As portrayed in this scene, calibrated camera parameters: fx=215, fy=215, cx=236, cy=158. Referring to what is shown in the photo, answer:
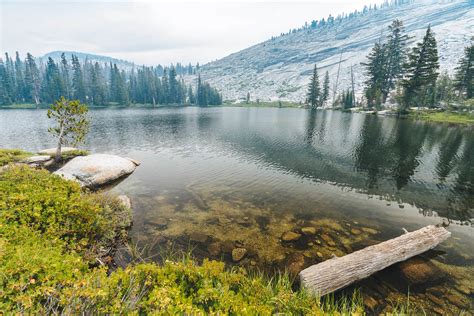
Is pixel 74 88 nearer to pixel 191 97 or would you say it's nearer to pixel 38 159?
pixel 191 97

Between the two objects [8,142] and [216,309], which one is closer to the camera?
[216,309]

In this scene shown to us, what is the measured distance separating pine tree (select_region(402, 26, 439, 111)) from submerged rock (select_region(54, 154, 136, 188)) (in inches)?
3031

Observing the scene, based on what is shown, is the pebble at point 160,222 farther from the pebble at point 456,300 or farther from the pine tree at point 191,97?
the pine tree at point 191,97

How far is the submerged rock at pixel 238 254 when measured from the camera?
9.35 meters

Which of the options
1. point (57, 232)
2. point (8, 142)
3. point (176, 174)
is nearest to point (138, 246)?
point (57, 232)

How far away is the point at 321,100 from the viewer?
126375 mm

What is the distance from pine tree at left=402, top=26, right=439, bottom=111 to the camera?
60.2 m

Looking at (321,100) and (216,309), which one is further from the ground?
(321,100)

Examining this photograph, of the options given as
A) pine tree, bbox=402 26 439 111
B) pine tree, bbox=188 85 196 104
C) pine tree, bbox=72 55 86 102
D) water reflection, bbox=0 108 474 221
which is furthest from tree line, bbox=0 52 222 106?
pine tree, bbox=402 26 439 111

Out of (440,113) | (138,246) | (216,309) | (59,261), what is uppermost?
(440,113)

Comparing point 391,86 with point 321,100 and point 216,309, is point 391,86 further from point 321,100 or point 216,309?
point 216,309

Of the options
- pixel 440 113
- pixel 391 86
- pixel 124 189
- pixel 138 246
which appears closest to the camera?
pixel 138 246

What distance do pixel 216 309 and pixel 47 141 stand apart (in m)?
42.3

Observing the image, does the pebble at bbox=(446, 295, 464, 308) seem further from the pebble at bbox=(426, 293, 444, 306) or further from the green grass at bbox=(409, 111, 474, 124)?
the green grass at bbox=(409, 111, 474, 124)
